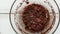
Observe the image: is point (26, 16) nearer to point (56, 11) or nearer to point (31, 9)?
point (31, 9)

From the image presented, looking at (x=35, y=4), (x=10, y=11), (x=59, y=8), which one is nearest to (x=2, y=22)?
(x=10, y=11)

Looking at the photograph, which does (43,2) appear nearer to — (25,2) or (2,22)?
(25,2)

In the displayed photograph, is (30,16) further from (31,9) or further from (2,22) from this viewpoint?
(2,22)

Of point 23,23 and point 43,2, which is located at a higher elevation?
point 43,2

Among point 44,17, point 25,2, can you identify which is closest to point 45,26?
point 44,17

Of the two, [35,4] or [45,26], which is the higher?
[35,4]
